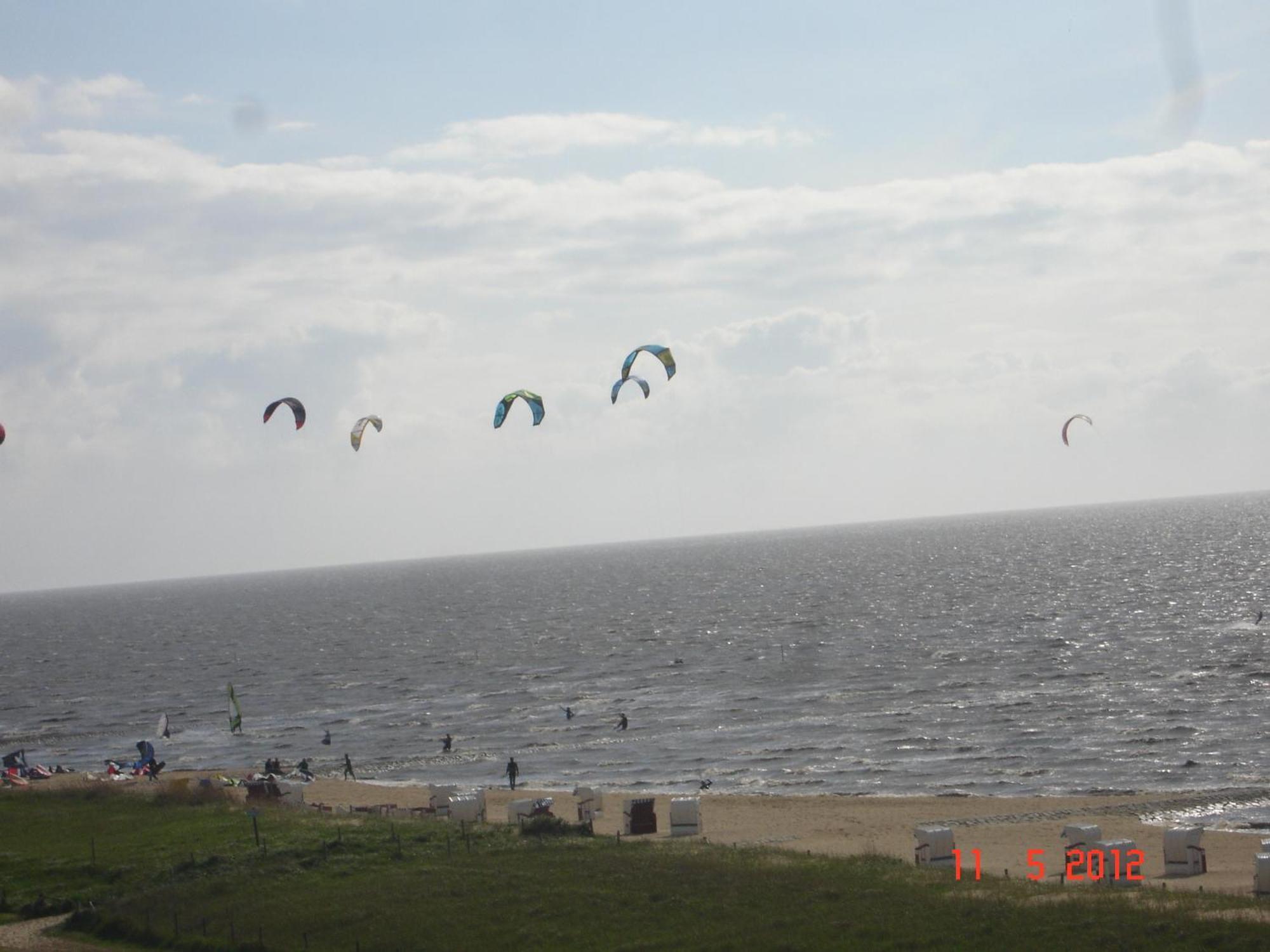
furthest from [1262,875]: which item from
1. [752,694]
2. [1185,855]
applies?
[752,694]

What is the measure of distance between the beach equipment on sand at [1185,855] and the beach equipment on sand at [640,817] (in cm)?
1381

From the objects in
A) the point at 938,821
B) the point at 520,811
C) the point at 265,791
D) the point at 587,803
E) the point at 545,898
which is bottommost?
the point at 938,821

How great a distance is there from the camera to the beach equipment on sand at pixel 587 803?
3831 cm

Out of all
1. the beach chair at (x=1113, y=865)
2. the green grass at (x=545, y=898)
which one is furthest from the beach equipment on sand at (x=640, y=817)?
the beach chair at (x=1113, y=865)

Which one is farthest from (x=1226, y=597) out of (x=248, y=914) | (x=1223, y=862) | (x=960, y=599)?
(x=248, y=914)

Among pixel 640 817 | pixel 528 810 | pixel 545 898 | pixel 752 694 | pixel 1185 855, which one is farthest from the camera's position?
pixel 752 694

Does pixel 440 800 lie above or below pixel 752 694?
above

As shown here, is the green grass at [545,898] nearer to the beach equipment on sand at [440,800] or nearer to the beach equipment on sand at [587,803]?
the beach equipment on sand at [587,803]

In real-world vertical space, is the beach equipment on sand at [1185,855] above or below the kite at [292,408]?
below

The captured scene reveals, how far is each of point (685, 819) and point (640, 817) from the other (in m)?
1.38

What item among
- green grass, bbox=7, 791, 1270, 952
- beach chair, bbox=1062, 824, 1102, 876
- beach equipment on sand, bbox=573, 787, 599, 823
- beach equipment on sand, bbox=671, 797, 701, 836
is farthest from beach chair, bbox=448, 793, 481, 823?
beach chair, bbox=1062, 824, 1102, 876
